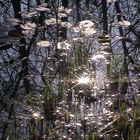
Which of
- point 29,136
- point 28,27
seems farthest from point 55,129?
point 28,27

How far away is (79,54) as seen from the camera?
3.14 meters

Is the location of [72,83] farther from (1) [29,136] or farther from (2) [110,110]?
(1) [29,136]

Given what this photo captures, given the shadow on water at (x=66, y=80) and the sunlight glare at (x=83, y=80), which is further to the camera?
the sunlight glare at (x=83, y=80)

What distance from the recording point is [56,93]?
257cm

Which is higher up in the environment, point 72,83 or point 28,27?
point 28,27

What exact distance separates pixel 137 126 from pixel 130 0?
3486mm

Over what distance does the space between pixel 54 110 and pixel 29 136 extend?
1.08ft

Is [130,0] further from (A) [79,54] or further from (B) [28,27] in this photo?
(A) [79,54]

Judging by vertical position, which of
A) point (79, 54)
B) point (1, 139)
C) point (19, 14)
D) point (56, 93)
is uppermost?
point (19, 14)

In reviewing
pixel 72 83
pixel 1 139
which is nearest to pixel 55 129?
pixel 1 139

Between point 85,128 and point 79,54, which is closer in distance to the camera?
point 85,128

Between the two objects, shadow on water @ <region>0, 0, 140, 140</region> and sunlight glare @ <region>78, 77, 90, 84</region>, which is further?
sunlight glare @ <region>78, 77, 90, 84</region>

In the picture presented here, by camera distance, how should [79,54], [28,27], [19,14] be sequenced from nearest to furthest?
[79,54] → [28,27] → [19,14]

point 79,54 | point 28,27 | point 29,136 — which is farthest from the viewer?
point 28,27
